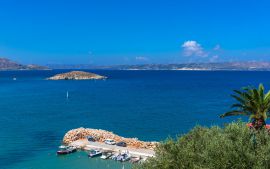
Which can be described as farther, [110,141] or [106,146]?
[110,141]

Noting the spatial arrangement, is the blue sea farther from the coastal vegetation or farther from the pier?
the coastal vegetation

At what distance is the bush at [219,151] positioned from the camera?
18.6 m

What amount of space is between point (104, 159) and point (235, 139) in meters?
31.7

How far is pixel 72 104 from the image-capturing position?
367 ft

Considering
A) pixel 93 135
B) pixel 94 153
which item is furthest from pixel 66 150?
pixel 93 135

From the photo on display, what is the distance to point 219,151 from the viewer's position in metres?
19.2

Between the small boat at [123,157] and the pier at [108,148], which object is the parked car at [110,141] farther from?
the small boat at [123,157]

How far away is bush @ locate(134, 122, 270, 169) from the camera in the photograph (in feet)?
61.1

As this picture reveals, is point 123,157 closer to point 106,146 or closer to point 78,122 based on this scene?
point 106,146

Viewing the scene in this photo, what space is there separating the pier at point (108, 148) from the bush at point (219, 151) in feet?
82.7

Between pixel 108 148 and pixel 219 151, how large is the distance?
121 feet

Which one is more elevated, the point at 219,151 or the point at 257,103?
the point at 257,103

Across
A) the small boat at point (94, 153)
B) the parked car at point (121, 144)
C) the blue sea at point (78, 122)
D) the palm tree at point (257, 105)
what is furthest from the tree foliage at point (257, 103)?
the parked car at point (121, 144)

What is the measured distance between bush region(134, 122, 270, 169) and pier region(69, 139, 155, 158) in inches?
992
